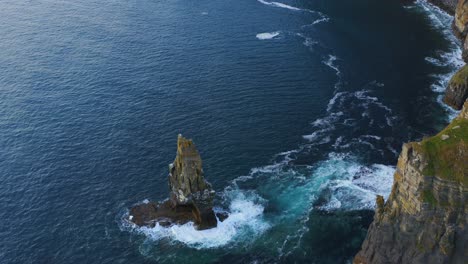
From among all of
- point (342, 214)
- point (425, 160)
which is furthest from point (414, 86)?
point (425, 160)

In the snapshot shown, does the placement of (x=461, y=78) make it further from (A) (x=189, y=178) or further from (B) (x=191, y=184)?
(A) (x=189, y=178)

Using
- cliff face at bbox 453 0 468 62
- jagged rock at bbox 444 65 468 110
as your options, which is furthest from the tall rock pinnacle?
cliff face at bbox 453 0 468 62

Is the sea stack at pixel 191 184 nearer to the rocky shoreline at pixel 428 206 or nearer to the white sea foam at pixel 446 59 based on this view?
the rocky shoreline at pixel 428 206

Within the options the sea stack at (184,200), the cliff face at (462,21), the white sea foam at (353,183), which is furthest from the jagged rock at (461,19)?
the sea stack at (184,200)

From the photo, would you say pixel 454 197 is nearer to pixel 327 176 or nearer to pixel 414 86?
pixel 327 176

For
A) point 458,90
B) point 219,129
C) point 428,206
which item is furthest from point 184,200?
point 458,90

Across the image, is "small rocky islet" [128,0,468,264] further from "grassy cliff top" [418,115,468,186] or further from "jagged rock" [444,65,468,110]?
"jagged rock" [444,65,468,110]
